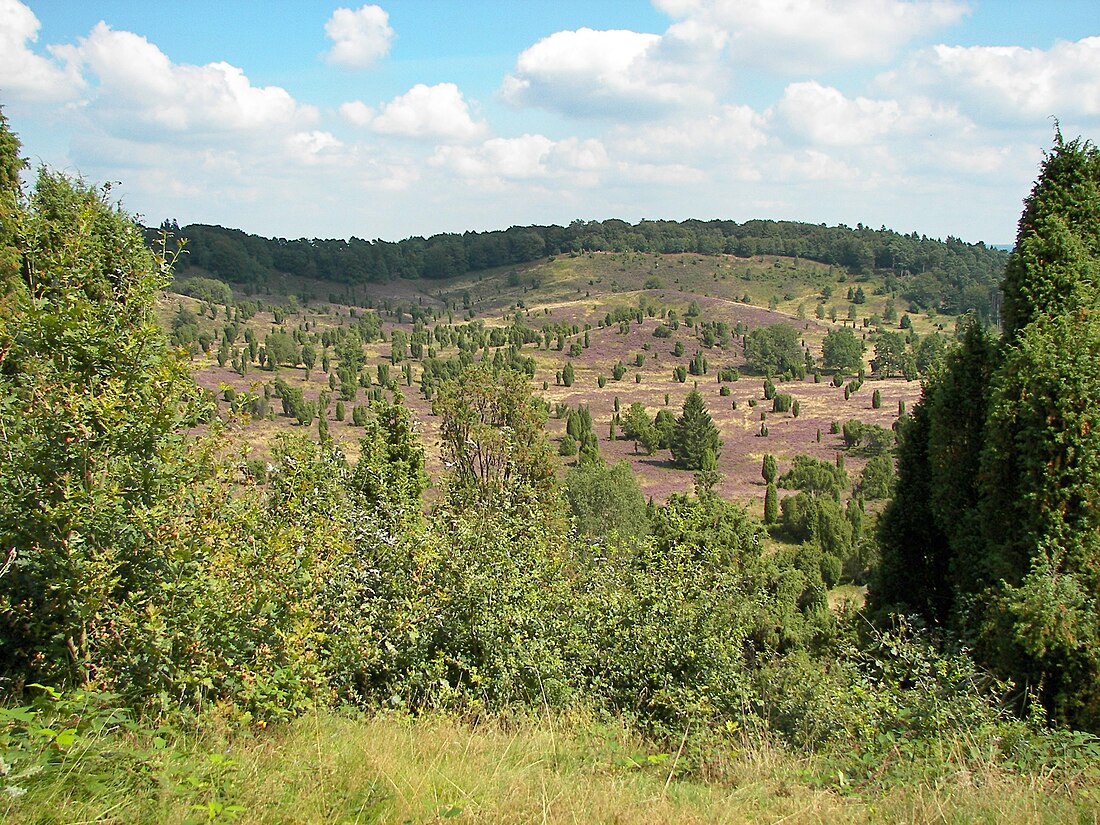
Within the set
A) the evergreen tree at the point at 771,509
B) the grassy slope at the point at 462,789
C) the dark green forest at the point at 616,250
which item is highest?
the dark green forest at the point at 616,250

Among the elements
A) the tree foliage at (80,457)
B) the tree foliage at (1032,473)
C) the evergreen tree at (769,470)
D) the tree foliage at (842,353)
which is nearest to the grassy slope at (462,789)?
the tree foliage at (80,457)

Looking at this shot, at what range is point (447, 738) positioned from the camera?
17.9 feet

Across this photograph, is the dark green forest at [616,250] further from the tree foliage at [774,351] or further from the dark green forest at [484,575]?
the dark green forest at [484,575]

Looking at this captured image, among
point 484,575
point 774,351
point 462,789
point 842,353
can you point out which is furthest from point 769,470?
point 842,353

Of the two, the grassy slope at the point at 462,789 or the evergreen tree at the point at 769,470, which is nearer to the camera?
the grassy slope at the point at 462,789

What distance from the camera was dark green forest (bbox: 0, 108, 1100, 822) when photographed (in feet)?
16.1

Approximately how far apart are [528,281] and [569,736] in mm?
138721

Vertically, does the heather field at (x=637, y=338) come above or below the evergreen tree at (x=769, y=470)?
above

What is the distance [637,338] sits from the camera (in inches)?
3420

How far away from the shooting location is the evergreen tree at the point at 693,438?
1748 inches

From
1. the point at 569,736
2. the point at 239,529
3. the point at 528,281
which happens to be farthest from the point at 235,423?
the point at 528,281

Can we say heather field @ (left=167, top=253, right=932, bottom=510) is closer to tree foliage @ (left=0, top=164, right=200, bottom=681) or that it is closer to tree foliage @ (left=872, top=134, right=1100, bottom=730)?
tree foliage @ (left=0, top=164, right=200, bottom=681)

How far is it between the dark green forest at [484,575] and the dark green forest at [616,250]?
358 ft

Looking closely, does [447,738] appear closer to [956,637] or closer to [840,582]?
[956,637]
